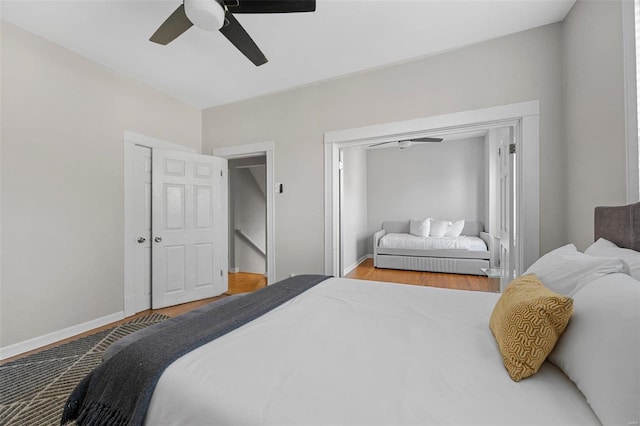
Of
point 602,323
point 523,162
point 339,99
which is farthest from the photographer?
point 339,99

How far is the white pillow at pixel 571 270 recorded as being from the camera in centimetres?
91

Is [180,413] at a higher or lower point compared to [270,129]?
lower

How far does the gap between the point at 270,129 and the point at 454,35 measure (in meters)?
2.23

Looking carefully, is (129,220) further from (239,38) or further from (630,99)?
(630,99)

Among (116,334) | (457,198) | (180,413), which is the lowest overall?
(116,334)

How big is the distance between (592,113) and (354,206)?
13.4 feet

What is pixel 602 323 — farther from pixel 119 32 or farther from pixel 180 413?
pixel 119 32

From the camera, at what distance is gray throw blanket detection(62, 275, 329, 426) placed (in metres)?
0.89

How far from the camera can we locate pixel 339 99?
3.11m

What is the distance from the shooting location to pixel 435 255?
16.1 feet

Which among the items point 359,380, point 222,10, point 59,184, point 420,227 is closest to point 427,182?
point 420,227

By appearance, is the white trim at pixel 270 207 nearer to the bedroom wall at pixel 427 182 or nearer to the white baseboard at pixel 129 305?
the white baseboard at pixel 129 305

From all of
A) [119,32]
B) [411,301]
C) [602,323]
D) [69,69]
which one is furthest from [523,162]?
[69,69]

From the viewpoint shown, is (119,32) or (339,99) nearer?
(119,32)
